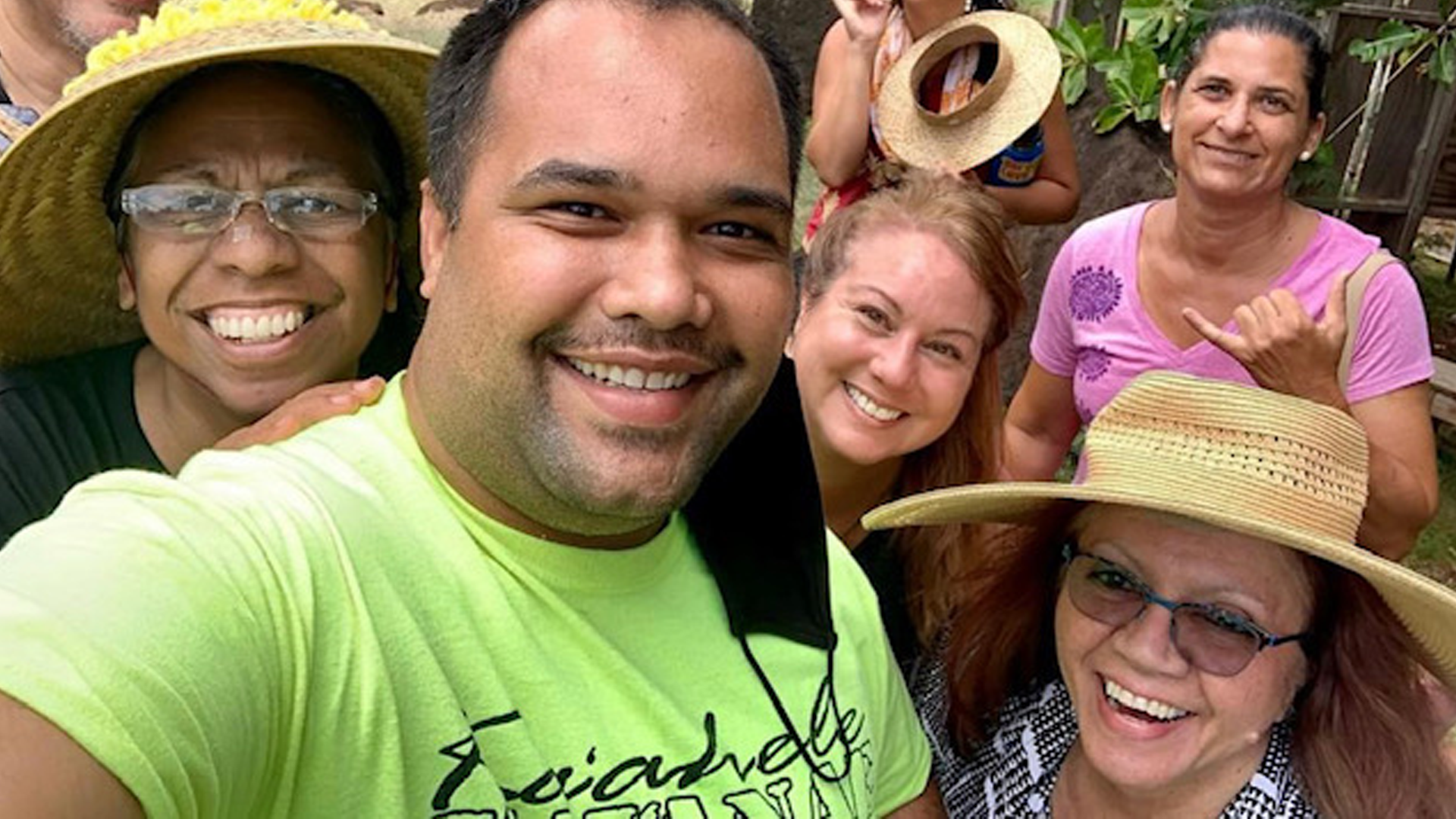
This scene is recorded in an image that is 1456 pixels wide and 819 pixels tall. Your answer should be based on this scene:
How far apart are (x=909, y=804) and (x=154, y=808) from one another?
1.19 m

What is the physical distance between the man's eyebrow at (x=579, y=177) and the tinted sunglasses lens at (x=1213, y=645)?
1127mm

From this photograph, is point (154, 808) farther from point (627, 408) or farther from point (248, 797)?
point (627, 408)

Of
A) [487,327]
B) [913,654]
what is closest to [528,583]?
[487,327]

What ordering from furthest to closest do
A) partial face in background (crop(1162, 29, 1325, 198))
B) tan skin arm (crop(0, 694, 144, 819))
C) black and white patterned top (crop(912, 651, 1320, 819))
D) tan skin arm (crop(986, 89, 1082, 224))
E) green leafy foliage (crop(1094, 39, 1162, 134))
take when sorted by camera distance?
green leafy foliage (crop(1094, 39, 1162, 134)) < tan skin arm (crop(986, 89, 1082, 224)) < partial face in background (crop(1162, 29, 1325, 198)) < black and white patterned top (crop(912, 651, 1320, 819)) < tan skin arm (crop(0, 694, 144, 819))

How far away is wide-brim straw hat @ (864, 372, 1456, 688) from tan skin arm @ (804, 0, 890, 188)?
137 centimetres

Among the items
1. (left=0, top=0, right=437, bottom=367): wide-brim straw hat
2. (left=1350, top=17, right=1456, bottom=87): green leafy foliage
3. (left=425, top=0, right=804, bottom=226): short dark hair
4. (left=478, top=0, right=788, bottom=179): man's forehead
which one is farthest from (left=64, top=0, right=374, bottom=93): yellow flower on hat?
(left=1350, top=17, right=1456, bottom=87): green leafy foliage

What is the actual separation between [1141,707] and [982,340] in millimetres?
790

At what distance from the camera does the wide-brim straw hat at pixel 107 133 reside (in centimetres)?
151

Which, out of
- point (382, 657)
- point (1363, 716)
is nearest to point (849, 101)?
point (1363, 716)

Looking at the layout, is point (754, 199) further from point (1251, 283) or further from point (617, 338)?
point (1251, 283)

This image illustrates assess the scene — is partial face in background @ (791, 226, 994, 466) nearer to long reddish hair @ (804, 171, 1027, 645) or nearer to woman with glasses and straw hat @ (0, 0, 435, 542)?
long reddish hair @ (804, 171, 1027, 645)

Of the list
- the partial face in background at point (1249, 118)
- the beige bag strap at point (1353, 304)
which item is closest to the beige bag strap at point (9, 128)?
the partial face in background at point (1249, 118)

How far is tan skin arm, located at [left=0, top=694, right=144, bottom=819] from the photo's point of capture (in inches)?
27.5

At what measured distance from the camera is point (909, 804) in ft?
5.58
